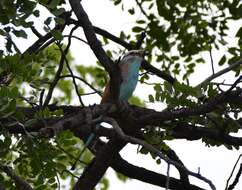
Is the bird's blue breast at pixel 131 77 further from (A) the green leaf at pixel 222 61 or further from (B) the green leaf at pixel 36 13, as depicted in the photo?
(B) the green leaf at pixel 36 13

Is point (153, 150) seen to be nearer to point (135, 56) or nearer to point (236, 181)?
point (236, 181)

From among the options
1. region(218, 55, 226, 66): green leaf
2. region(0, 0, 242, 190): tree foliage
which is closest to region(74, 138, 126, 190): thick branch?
region(0, 0, 242, 190): tree foliage

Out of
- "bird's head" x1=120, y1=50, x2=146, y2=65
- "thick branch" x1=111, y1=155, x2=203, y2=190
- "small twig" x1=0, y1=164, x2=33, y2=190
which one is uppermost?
"bird's head" x1=120, y1=50, x2=146, y2=65

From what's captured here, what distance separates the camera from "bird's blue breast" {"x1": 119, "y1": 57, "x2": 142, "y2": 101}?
5.33 metres

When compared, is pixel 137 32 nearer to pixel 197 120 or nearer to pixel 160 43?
pixel 160 43

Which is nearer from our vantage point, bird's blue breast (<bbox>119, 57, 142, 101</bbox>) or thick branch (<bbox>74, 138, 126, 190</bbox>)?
thick branch (<bbox>74, 138, 126, 190</bbox>)

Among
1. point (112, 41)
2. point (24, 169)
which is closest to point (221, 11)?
point (112, 41)

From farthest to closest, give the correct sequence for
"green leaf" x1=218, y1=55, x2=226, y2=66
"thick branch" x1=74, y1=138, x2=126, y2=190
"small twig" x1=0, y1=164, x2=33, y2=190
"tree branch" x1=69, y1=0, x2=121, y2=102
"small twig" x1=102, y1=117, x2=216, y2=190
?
"green leaf" x1=218, y1=55, x2=226, y2=66 < "thick branch" x1=74, y1=138, x2=126, y2=190 < "small twig" x1=0, y1=164, x2=33, y2=190 < "tree branch" x1=69, y1=0, x2=121, y2=102 < "small twig" x1=102, y1=117, x2=216, y2=190

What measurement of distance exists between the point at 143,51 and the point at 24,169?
187 centimetres

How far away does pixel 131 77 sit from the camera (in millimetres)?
5414

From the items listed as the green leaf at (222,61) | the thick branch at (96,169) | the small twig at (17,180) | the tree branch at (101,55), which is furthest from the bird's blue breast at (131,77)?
the tree branch at (101,55)

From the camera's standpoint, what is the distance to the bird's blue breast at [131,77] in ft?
17.5

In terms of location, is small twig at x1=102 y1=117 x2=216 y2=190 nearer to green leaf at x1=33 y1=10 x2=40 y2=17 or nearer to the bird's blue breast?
green leaf at x1=33 y1=10 x2=40 y2=17

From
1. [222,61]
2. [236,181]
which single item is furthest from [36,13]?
[222,61]
